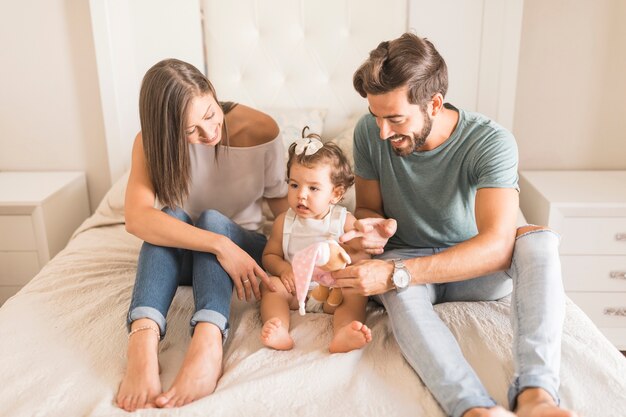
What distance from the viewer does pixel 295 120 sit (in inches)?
86.4

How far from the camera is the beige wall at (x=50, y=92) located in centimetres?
237

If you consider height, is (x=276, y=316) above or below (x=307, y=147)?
below

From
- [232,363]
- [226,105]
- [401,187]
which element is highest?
[226,105]

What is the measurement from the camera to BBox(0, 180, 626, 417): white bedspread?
3.56ft

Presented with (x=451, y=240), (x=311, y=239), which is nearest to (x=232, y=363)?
(x=311, y=239)

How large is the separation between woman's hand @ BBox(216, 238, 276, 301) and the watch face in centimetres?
32

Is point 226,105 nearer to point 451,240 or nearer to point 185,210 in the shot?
point 185,210

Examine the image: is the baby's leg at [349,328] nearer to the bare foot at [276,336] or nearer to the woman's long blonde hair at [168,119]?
the bare foot at [276,336]

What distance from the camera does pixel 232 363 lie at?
4.11ft

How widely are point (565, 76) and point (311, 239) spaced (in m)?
1.42

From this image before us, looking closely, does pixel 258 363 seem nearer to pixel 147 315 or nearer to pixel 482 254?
pixel 147 315

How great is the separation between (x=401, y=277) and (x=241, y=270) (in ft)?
1.28

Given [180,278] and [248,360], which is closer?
[248,360]

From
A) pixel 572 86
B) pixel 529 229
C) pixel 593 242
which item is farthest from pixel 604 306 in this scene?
pixel 529 229
